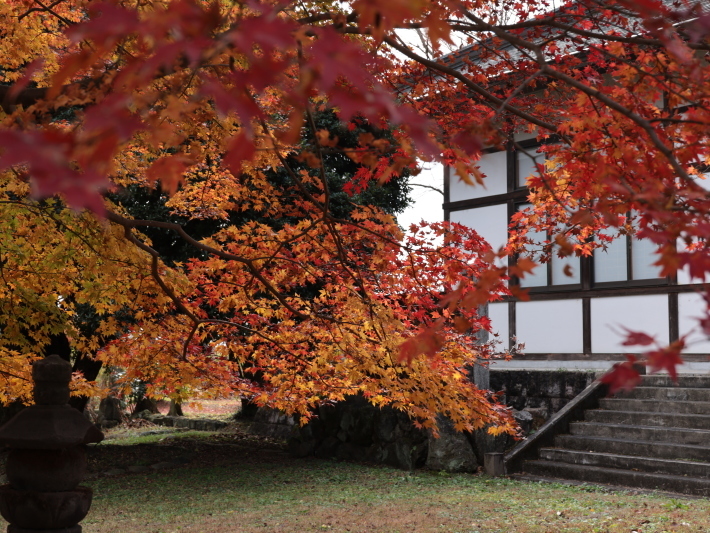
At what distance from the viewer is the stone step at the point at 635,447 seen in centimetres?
859

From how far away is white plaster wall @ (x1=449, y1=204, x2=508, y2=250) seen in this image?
39.7 feet

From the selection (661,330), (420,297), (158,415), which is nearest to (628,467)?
(661,330)

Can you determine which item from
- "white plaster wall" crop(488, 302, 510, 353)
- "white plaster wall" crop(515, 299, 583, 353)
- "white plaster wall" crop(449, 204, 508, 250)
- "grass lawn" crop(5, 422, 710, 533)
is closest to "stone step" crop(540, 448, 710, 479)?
"grass lawn" crop(5, 422, 710, 533)

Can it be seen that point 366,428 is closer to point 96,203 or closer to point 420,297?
point 420,297

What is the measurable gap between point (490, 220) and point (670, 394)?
402 centimetres

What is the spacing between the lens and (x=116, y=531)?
739 centimetres

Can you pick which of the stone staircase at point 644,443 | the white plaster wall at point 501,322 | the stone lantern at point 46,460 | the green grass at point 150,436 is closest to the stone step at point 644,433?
the stone staircase at point 644,443

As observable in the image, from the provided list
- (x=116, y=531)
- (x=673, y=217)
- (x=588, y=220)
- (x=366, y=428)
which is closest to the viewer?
(x=673, y=217)

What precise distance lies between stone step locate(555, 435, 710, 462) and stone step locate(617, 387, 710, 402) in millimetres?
1036

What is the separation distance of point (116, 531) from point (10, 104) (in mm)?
4939

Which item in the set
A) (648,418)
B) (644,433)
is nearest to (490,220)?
(648,418)

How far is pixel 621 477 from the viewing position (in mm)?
8703

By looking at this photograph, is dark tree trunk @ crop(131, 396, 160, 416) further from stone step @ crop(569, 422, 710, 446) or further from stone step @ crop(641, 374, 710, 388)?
stone step @ crop(641, 374, 710, 388)

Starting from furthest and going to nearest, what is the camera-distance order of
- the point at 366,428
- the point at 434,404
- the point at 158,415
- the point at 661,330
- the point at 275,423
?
1. the point at 158,415
2. the point at 275,423
3. the point at 366,428
4. the point at 661,330
5. the point at 434,404
